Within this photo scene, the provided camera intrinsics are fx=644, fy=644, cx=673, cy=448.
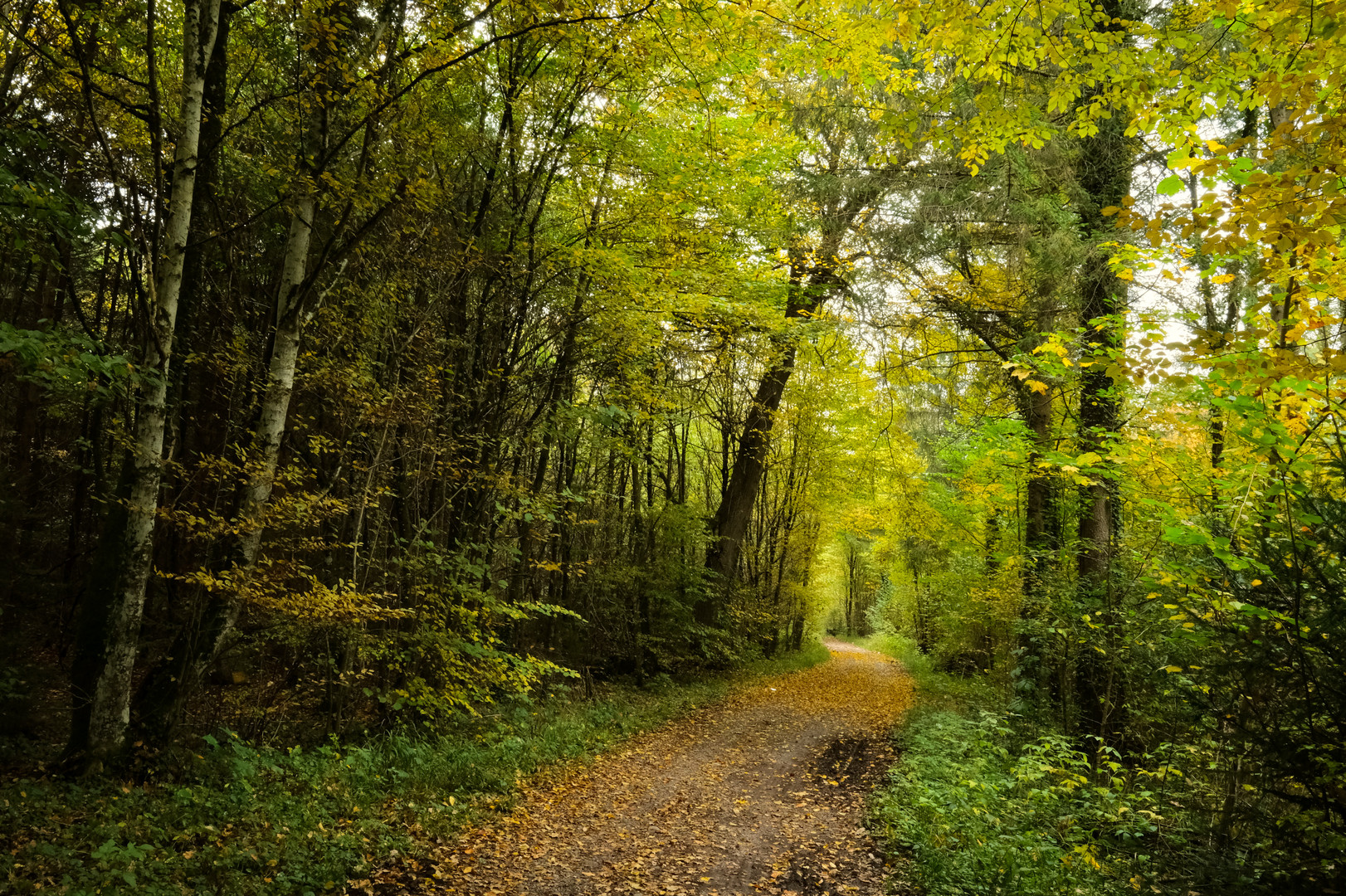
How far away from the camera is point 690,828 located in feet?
21.7

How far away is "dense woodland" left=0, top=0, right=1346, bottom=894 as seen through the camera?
4.23m

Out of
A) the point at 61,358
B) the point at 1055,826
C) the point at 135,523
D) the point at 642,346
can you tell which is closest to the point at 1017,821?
the point at 1055,826

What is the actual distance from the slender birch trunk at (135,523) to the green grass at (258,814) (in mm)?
463

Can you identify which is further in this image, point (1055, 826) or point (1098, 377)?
point (1098, 377)

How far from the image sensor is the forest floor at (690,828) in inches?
210

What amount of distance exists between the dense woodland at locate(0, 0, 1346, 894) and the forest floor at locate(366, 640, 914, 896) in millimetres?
924

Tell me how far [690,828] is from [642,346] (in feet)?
21.7

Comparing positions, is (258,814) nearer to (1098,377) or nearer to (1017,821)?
(1017,821)

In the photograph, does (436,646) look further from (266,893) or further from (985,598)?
(985,598)

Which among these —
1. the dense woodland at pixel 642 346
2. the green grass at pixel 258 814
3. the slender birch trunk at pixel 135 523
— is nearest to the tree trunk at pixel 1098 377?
the dense woodland at pixel 642 346

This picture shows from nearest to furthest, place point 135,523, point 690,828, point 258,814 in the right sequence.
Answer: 1. point 258,814
2. point 135,523
3. point 690,828

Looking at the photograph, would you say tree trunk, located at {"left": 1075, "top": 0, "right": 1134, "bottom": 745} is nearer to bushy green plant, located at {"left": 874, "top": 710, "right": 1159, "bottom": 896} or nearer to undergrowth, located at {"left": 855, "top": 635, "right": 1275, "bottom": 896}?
undergrowth, located at {"left": 855, "top": 635, "right": 1275, "bottom": 896}

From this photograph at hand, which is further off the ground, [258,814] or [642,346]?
[642,346]

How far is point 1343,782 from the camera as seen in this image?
3.27 m
